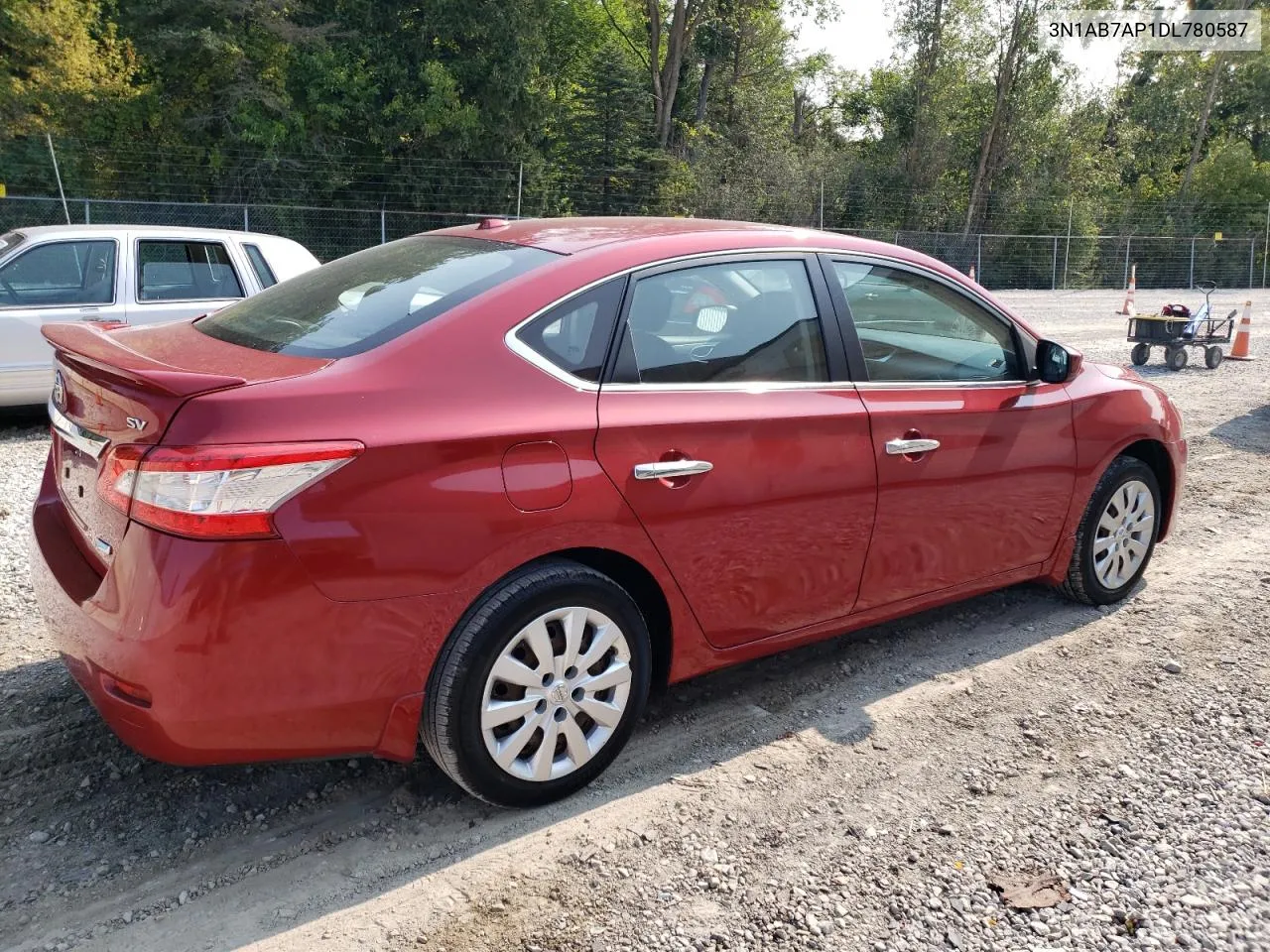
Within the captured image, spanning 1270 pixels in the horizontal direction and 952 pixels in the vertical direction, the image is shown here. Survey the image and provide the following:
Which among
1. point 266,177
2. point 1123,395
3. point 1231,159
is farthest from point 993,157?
point 1123,395

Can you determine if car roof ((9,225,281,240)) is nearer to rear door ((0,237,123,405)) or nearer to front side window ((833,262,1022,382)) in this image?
rear door ((0,237,123,405))

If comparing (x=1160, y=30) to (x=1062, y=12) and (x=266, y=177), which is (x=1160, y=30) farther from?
(x=266, y=177)

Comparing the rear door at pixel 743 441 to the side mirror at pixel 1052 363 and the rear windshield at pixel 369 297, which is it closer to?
the rear windshield at pixel 369 297

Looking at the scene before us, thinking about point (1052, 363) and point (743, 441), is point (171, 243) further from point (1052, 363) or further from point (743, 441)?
point (1052, 363)

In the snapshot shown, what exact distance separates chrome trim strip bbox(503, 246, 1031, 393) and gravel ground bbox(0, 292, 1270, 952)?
1.19m

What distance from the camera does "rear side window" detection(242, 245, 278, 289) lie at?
27.7 ft

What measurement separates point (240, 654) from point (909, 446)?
7.69ft

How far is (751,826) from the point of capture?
2977 mm

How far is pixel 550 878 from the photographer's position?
2.73m

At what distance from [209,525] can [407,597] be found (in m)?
0.51

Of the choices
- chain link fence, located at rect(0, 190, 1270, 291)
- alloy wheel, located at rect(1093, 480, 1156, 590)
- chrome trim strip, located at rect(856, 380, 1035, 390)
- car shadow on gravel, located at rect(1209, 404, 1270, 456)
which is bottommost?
alloy wheel, located at rect(1093, 480, 1156, 590)

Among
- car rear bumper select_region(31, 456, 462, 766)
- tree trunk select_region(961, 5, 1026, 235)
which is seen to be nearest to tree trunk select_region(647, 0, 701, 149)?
tree trunk select_region(961, 5, 1026, 235)

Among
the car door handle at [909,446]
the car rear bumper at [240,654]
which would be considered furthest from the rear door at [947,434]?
the car rear bumper at [240,654]

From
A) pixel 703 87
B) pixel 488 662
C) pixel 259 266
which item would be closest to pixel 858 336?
pixel 488 662
